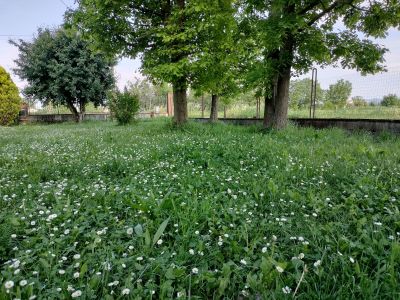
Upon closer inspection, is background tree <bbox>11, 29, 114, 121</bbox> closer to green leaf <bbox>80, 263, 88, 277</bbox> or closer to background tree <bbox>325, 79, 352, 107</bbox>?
background tree <bbox>325, 79, 352, 107</bbox>

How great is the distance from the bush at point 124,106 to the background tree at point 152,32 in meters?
7.28

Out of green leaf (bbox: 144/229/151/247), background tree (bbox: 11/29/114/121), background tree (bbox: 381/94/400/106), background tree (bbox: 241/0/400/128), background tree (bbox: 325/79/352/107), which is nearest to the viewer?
green leaf (bbox: 144/229/151/247)

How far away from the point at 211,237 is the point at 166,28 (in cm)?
756

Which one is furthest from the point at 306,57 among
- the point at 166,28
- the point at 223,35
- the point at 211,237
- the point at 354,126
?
the point at 211,237

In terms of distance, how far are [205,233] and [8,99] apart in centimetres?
2700

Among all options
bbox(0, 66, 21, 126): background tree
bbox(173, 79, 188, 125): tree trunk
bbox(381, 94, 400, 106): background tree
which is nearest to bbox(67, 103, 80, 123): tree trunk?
bbox(0, 66, 21, 126): background tree

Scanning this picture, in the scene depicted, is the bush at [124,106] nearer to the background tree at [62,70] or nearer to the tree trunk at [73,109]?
the background tree at [62,70]

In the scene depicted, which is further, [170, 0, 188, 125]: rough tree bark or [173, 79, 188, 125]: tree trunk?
[173, 79, 188, 125]: tree trunk

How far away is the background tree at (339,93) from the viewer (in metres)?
10.5

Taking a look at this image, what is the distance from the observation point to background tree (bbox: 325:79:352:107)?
10518mm

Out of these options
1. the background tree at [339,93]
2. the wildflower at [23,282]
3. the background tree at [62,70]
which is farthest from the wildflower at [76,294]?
the background tree at [62,70]

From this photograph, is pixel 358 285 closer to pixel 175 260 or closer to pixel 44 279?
pixel 175 260

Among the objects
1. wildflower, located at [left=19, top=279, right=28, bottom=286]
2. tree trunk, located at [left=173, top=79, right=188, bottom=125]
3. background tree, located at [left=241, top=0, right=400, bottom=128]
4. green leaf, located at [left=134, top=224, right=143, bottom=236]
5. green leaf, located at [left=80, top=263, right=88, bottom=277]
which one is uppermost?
background tree, located at [left=241, top=0, right=400, bottom=128]

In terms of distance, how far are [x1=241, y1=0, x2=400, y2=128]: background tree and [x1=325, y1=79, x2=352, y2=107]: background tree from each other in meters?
2.03
